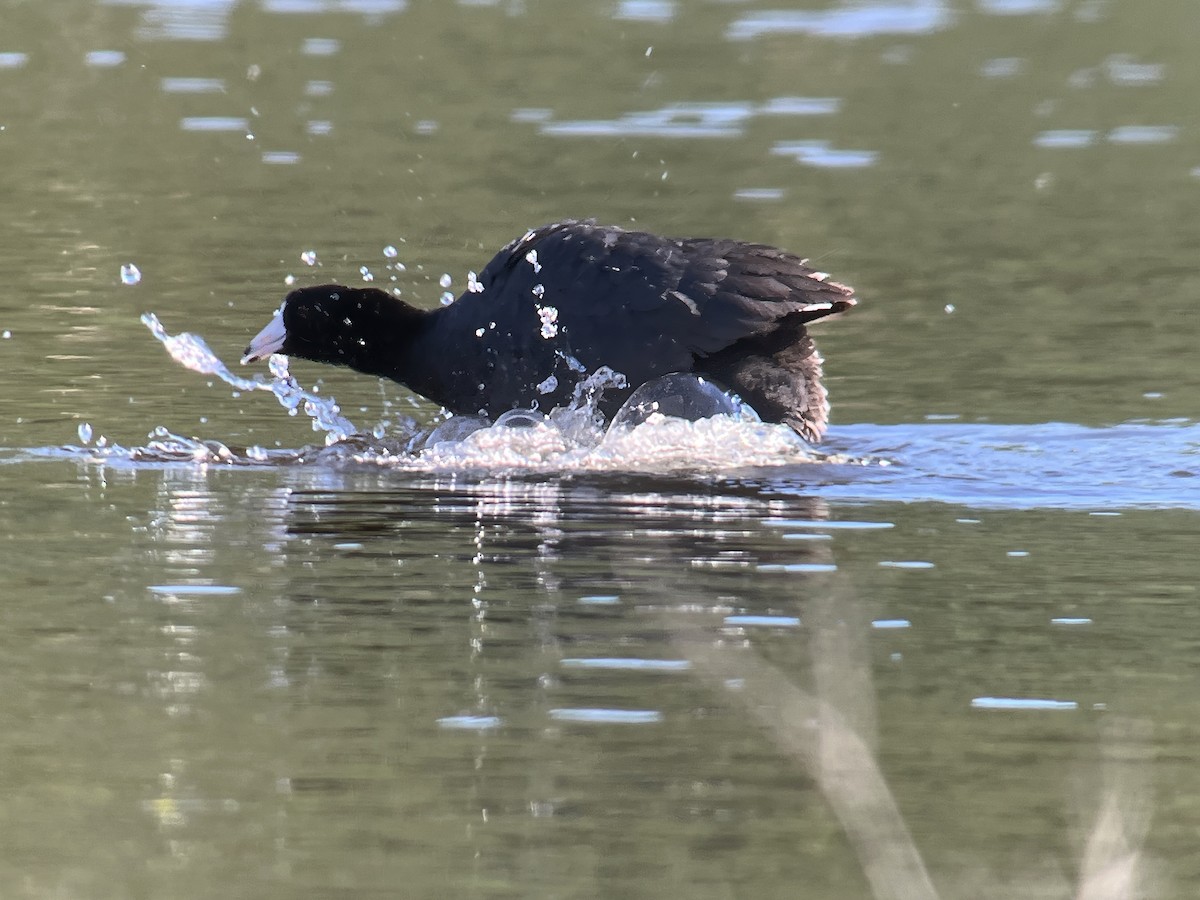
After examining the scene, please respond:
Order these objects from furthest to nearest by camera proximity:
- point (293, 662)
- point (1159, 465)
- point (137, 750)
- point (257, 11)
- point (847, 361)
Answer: point (257, 11) → point (847, 361) → point (1159, 465) → point (293, 662) → point (137, 750)

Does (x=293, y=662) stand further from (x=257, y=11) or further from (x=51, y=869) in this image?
(x=257, y=11)

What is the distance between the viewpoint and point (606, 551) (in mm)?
7719

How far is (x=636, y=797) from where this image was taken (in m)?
5.30

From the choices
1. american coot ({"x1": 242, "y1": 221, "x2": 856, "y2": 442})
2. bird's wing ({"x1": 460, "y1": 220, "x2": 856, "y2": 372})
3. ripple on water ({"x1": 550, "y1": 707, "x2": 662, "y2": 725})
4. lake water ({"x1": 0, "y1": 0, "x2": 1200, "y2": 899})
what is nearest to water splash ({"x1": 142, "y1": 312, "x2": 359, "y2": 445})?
lake water ({"x1": 0, "y1": 0, "x2": 1200, "y2": 899})

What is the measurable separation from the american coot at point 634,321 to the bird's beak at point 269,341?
3.07ft

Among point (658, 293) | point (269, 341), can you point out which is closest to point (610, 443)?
point (658, 293)

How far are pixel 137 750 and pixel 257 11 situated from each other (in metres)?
19.2

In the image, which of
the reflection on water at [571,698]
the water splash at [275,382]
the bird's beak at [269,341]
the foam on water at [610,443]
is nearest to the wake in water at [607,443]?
the foam on water at [610,443]

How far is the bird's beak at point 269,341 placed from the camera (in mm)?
10633

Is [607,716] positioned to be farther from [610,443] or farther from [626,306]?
[626,306]

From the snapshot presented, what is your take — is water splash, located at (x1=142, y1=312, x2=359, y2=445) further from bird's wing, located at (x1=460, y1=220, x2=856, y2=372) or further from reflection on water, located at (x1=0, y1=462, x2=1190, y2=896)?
reflection on water, located at (x1=0, y1=462, x2=1190, y2=896)

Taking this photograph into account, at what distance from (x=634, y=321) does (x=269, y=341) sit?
2050 millimetres

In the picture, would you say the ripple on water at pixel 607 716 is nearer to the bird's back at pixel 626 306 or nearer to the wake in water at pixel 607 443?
the wake in water at pixel 607 443

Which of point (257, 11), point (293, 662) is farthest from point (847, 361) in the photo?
point (257, 11)
